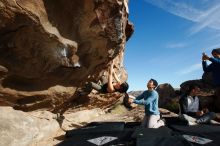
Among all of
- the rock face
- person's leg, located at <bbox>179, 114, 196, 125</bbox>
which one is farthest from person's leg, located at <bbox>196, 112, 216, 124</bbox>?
the rock face

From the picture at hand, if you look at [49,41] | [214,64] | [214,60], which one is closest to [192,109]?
[214,64]

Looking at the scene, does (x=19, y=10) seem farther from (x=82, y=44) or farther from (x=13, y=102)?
(x=13, y=102)

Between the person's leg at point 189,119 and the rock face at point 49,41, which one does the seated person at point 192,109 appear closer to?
the person's leg at point 189,119

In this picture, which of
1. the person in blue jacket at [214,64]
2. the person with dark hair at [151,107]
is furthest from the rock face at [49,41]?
the person in blue jacket at [214,64]

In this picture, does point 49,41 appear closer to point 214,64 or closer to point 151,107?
point 151,107

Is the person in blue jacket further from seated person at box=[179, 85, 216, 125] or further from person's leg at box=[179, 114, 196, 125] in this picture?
person's leg at box=[179, 114, 196, 125]

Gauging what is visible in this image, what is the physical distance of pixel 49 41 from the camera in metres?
6.12

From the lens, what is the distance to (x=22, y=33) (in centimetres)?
574

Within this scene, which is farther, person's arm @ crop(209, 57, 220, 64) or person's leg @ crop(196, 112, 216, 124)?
person's leg @ crop(196, 112, 216, 124)

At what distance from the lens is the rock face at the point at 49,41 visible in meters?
5.50

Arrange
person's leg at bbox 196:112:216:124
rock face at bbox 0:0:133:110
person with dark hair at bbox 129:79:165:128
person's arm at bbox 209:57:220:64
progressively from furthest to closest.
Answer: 1. person's leg at bbox 196:112:216:124
2. person's arm at bbox 209:57:220:64
3. person with dark hair at bbox 129:79:165:128
4. rock face at bbox 0:0:133:110

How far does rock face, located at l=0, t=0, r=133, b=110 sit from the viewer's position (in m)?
5.50

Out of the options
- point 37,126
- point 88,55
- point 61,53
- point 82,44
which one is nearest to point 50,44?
point 61,53

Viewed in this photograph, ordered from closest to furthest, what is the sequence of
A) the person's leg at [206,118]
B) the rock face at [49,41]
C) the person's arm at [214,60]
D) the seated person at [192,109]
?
the rock face at [49,41]
the person's arm at [214,60]
the person's leg at [206,118]
the seated person at [192,109]
